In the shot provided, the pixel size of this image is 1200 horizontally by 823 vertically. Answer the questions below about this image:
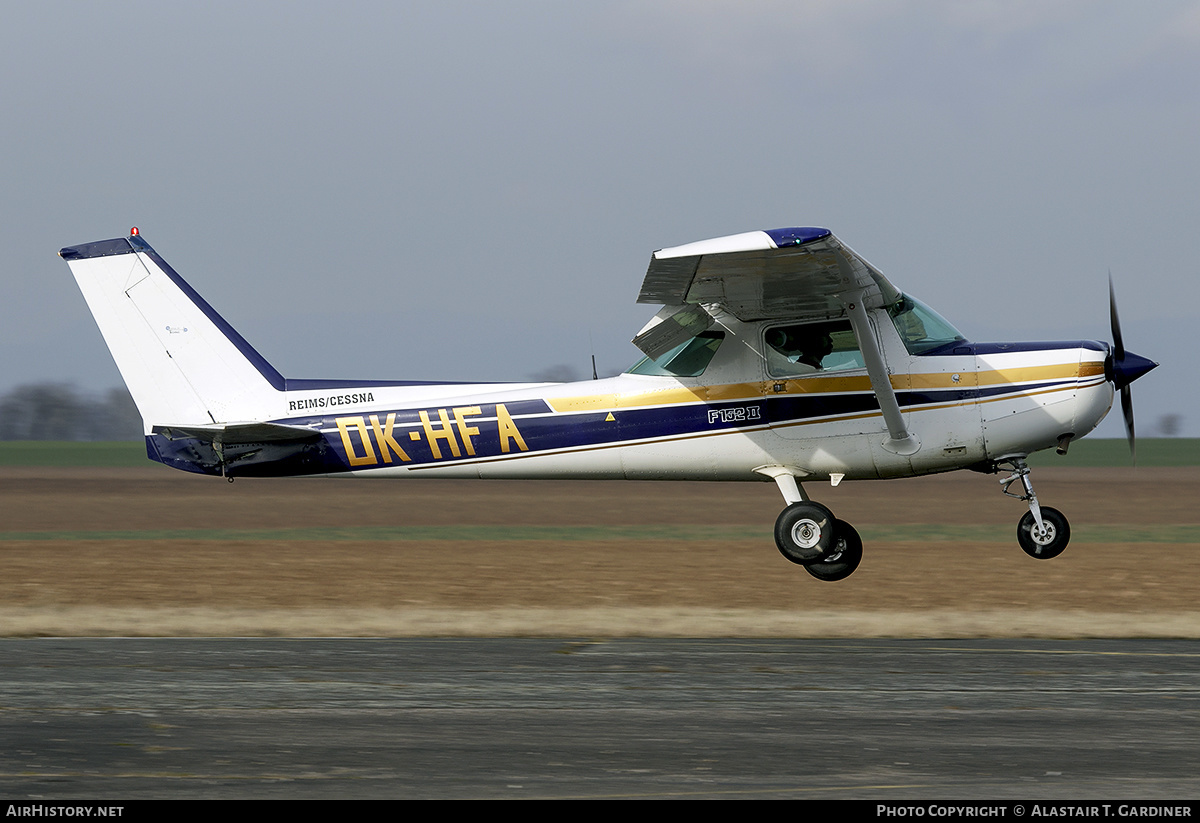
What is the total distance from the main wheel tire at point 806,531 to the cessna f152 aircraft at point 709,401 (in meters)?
0.02

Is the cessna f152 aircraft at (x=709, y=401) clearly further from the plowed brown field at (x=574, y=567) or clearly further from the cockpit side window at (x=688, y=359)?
the plowed brown field at (x=574, y=567)

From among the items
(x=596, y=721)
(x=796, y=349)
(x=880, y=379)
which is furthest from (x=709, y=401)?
(x=596, y=721)

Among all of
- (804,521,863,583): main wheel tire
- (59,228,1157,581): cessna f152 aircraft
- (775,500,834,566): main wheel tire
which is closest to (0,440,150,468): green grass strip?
(59,228,1157,581): cessna f152 aircraft

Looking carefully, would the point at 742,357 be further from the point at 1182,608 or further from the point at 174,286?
the point at 1182,608

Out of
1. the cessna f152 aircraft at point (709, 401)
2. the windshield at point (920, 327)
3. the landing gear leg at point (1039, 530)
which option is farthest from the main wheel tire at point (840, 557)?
the windshield at point (920, 327)

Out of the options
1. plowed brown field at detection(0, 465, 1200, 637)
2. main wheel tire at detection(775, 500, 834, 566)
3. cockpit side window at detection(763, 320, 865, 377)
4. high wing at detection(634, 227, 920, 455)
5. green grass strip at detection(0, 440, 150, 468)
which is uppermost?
high wing at detection(634, 227, 920, 455)

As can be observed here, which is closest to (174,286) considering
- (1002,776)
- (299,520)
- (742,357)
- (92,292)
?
(92,292)

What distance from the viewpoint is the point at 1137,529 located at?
43.8 metres

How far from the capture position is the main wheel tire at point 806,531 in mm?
14953

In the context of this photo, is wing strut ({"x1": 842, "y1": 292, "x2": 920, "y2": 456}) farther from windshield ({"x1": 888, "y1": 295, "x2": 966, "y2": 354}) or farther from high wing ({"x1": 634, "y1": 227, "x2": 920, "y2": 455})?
windshield ({"x1": 888, "y1": 295, "x2": 966, "y2": 354})

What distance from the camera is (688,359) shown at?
600 inches

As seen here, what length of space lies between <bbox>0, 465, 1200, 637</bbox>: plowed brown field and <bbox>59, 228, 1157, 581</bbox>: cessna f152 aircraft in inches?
146

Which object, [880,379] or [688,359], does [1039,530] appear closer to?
[880,379]

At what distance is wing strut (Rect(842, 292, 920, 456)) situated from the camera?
45.8ft
